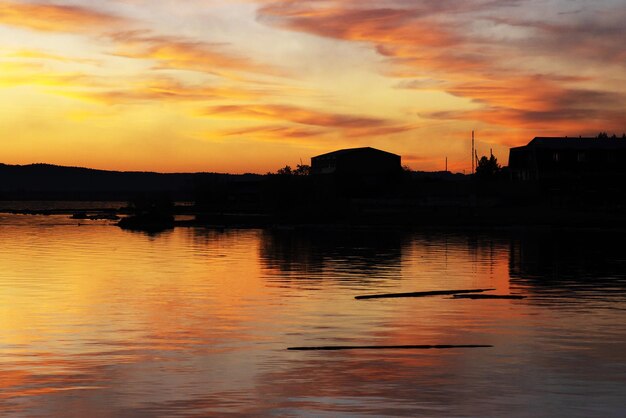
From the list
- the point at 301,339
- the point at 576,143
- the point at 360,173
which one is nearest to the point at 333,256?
the point at 301,339

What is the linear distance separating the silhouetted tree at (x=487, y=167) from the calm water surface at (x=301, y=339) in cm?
9636

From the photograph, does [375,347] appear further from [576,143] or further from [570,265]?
[576,143]

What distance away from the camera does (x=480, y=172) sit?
159 meters

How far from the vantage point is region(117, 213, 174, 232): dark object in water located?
131 m

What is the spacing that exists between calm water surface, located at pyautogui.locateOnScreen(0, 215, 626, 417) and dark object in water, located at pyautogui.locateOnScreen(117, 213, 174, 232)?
69.2 metres

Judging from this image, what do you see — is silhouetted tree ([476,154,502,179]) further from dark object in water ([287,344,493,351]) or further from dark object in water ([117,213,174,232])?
dark object in water ([287,344,493,351])

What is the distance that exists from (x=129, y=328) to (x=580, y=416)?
16.9 meters

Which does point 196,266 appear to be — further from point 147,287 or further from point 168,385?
point 168,385

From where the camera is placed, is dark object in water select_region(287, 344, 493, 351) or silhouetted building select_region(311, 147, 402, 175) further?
silhouetted building select_region(311, 147, 402, 175)

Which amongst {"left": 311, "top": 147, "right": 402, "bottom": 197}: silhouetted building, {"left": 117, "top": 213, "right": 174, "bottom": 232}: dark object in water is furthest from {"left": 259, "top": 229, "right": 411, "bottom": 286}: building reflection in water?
{"left": 311, "top": 147, "right": 402, "bottom": 197}: silhouetted building

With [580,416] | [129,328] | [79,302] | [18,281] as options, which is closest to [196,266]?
[18,281]

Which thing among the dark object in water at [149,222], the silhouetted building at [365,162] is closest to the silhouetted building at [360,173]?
the silhouetted building at [365,162]

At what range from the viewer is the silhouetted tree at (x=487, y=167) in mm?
157125

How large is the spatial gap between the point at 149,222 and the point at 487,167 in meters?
59.9
